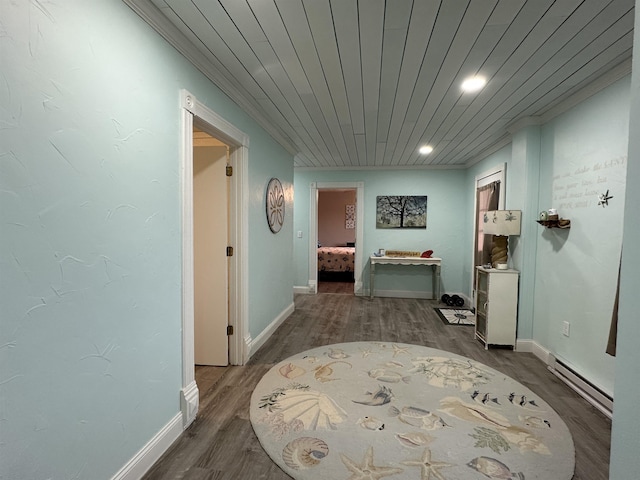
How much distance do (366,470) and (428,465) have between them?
339mm

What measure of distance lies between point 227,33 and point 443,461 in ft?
8.84

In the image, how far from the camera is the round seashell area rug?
5.34ft

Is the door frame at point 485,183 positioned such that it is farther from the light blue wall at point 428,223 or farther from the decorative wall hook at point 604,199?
the decorative wall hook at point 604,199

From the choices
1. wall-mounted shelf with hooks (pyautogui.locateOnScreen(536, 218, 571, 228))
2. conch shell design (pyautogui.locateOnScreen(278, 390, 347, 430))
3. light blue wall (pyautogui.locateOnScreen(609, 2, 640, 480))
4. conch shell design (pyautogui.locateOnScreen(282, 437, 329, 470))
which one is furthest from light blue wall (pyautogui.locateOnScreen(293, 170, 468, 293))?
light blue wall (pyautogui.locateOnScreen(609, 2, 640, 480))

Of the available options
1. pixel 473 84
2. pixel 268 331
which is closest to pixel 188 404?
pixel 268 331

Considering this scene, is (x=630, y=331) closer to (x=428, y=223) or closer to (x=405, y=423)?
(x=405, y=423)

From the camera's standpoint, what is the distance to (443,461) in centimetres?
167

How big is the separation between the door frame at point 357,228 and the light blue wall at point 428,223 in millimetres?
79

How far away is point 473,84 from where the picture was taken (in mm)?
2355

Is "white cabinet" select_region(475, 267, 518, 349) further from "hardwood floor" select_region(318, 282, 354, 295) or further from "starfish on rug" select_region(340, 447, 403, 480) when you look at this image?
"hardwood floor" select_region(318, 282, 354, 295)

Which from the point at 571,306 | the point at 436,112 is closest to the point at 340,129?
the point at 436,112

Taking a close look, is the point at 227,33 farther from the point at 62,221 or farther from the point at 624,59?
the point at 624,59

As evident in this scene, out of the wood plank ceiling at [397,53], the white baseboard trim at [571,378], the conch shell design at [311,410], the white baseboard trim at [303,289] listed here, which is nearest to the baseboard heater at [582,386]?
the white baseboard trim at [571,378]

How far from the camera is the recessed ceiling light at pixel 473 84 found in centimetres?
228
